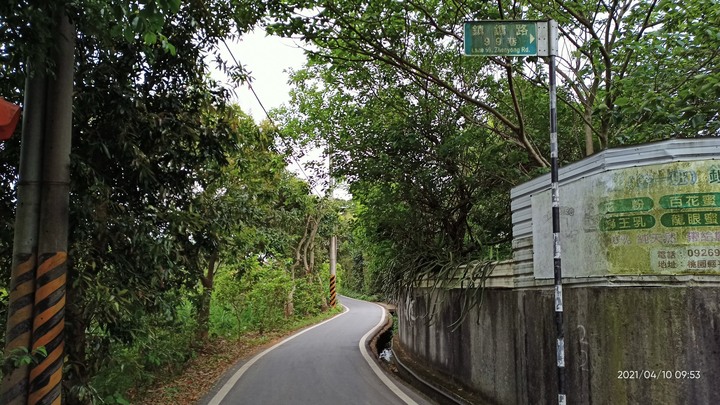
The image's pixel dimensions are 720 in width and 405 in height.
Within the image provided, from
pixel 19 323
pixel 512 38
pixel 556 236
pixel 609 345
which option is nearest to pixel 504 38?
pixel 512 38

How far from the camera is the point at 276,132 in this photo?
342 inches

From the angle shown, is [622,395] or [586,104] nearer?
[622,395]

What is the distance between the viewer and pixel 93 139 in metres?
4.97

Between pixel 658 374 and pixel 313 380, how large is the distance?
19.9 feet

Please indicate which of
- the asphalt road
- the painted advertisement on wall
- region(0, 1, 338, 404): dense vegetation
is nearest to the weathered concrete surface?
the painted advertisement on wall

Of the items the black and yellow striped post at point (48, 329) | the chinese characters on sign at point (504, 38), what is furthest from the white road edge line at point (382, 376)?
the chinese characters on sign at point (504, 38)

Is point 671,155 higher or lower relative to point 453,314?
higher

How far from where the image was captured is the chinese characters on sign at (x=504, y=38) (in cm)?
422

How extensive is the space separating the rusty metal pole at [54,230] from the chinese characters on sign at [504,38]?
350 cm

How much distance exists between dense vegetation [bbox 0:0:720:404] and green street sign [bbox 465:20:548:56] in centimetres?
187

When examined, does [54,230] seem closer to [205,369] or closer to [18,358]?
[18,358]

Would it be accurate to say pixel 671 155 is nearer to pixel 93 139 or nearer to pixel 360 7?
pixel 360 7

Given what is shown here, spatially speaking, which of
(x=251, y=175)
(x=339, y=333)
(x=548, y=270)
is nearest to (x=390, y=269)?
(x=251, y=175)

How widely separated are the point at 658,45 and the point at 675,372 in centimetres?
397
